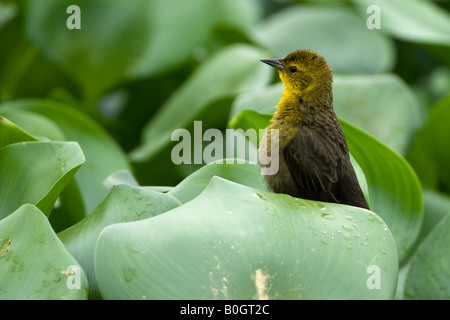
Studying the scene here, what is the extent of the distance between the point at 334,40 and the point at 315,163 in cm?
113

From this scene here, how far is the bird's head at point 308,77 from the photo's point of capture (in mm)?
1242

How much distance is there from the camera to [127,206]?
98 centimetres

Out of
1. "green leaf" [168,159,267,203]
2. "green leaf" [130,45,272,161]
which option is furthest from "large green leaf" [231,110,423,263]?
"green leaf" [130,45,272,161]

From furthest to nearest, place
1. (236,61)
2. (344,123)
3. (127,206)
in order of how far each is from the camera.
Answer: (236,61), (344,123), (127,206)

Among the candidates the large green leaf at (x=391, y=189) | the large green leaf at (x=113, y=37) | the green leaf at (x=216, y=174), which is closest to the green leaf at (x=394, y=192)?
the large green leaf at (x=391, y=189)

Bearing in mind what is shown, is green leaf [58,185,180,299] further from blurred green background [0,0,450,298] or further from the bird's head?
the bird's head

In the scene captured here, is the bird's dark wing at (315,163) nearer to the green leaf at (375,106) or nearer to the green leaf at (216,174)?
the green leaf at (216,174)

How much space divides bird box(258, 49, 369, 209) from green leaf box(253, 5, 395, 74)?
2.82 ft

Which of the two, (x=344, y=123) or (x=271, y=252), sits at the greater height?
(x=344, y=123)

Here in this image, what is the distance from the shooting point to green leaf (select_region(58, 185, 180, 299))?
3.12 ft
